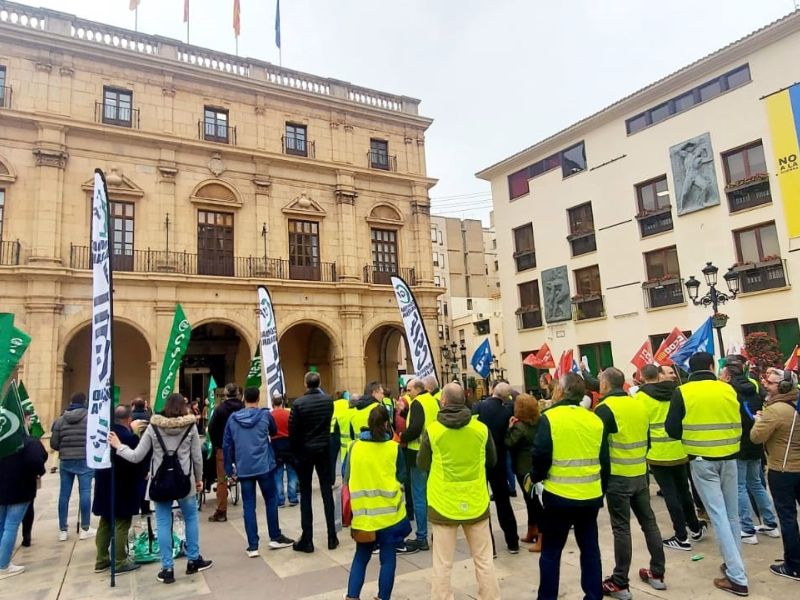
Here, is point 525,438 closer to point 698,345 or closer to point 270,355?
point 270,355

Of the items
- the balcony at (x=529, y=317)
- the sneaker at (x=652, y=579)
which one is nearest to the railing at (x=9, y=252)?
the sneaker at (x=652, y=579)

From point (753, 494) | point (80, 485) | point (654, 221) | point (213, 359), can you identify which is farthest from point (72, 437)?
point (654, 221)

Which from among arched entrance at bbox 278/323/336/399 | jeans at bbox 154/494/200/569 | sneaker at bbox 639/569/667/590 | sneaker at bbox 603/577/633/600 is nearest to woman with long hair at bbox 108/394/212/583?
jeans at bbox 154/494/200/569

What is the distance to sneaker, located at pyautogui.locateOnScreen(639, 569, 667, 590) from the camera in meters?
4.71

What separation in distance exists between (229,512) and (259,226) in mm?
13548

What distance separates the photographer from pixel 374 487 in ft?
14.3

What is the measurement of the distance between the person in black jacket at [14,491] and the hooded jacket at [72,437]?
1.13 metres

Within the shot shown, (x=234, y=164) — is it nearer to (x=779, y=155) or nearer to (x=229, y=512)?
(x=229, y=512)

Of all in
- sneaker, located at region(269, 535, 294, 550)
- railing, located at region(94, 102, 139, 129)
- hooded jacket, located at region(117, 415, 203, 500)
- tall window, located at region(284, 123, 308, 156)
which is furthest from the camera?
tall window, located at region(284, 123, 308, 156)

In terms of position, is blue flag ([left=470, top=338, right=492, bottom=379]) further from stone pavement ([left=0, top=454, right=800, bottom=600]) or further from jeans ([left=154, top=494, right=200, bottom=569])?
jeans ([left=154, top=494, right=200, bottom=569])

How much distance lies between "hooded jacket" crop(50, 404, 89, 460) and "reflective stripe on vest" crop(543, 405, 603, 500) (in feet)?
20.7

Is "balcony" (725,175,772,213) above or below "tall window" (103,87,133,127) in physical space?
below

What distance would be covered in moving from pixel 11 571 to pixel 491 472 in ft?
18.0

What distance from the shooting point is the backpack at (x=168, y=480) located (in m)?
5.36
